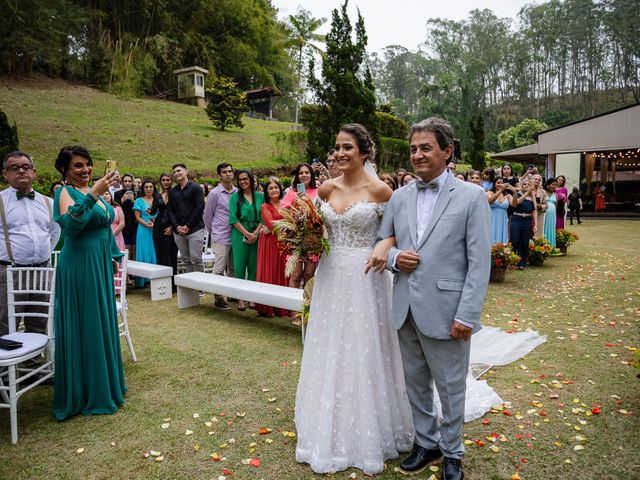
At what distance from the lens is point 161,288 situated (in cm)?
776

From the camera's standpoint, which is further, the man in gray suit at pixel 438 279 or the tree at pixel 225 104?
the tree at pixel 225 104

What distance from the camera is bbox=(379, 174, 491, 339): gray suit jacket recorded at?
253 centimetres

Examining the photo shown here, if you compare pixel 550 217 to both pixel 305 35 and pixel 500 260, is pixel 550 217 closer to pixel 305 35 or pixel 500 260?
pixel 500 260

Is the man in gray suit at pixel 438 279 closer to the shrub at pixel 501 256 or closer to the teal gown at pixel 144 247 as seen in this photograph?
the shrub at pixel 501 256

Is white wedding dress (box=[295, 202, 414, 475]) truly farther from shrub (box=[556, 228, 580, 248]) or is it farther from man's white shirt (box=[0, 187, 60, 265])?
shrub (box=[556, 228, 580, 248])

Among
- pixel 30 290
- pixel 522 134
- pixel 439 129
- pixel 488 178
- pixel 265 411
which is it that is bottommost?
pixel 265 411

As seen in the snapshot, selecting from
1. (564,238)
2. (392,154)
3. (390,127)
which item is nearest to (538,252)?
(564,238)

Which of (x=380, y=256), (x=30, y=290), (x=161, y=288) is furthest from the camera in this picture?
(x=161, y=288)

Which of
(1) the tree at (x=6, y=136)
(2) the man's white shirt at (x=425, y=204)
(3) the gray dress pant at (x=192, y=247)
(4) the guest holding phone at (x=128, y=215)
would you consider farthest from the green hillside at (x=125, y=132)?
(2) the man's white shirt at (x=425, y=204)

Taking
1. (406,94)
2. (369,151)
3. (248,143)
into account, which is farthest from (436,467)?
(406,94)

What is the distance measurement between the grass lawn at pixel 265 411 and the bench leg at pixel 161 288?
1.12 m

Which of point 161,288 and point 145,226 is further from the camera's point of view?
point 145,226

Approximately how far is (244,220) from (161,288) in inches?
80.7

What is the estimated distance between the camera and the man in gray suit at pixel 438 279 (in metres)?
2.56
